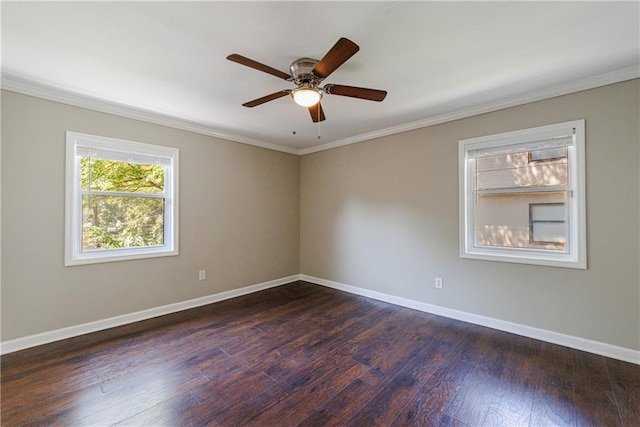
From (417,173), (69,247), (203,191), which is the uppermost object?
(417,173)

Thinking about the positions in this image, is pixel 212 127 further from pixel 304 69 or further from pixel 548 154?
pixel 548 154

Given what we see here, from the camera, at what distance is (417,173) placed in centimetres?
349

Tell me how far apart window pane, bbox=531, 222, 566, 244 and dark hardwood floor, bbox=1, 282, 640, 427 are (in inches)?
39.9

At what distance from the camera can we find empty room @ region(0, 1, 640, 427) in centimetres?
171

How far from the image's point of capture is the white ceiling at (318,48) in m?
1.58

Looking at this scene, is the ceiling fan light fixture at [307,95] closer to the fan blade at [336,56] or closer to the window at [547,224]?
the fan blade at [336,56]

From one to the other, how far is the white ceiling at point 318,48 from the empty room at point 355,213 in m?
0.02

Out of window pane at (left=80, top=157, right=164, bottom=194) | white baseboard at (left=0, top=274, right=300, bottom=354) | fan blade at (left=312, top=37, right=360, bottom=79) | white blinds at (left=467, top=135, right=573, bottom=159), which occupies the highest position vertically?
fan blade at (left=312, top=37, right=360, bottom=79)

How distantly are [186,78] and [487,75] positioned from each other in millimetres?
2635

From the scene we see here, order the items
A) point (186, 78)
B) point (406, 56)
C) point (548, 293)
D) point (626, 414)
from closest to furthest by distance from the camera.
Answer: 1. point (626, 414)
2. point (406, 56)
3. point (186, 78)
4. point (548, 293)

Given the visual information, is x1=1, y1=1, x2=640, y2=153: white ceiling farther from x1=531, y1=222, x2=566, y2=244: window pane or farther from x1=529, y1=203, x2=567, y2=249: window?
x1=531, y1=222, x2=566, y2=244: window pane

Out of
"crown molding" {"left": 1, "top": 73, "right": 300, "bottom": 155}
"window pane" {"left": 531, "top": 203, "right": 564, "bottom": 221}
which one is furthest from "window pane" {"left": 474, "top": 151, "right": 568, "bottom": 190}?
"crown molding" {"left": 1, "top": 73, "right": 300, "bottom": 155}

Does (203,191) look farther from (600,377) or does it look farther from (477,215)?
(600,377)

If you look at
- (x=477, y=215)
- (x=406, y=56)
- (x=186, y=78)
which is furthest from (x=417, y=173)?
(x=186, y=78)
